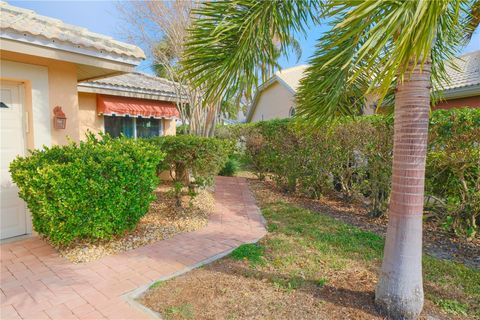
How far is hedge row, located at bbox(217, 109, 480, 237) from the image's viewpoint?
6.84 meters

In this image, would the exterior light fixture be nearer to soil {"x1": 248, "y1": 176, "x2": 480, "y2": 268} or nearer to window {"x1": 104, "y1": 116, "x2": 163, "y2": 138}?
window {"x1": 104, "y1": 116, "x2": 163, "y2": 138}

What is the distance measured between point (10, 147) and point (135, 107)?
620 centimetres

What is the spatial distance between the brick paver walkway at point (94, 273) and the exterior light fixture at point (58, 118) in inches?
113

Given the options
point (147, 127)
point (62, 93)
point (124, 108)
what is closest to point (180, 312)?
point (62, 93)

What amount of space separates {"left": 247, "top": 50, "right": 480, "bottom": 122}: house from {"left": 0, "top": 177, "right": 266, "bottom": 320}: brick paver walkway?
3.78m

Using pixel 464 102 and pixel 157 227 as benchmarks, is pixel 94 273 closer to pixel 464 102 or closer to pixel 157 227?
pixel 157 227

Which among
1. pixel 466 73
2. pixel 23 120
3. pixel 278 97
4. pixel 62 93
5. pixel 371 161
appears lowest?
pixel 371 161

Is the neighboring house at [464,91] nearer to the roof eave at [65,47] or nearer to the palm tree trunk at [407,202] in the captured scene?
the palm tree trunk at [407,202]

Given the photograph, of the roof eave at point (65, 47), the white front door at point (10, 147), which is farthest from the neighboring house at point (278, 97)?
the white front door at point (10, 147)

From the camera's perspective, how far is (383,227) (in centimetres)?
838

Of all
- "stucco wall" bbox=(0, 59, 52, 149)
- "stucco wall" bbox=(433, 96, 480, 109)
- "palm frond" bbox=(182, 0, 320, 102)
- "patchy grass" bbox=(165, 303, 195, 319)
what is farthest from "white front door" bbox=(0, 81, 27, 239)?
"stucco wall" bbox=(433, 96, 480, 109)

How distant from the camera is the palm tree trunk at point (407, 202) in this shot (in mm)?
3863

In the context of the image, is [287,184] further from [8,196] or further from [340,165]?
[8,196]

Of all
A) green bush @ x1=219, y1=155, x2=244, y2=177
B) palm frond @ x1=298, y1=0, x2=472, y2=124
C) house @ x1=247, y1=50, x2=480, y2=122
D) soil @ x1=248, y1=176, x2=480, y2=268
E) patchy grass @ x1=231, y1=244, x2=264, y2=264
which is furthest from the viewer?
green bush @ x1=219, y1=155, x2=244, y2=177
